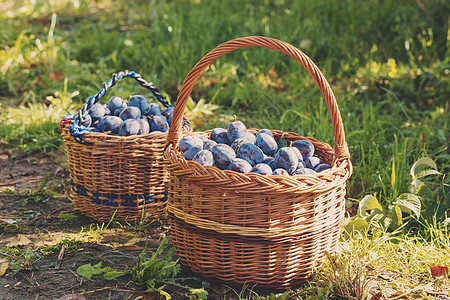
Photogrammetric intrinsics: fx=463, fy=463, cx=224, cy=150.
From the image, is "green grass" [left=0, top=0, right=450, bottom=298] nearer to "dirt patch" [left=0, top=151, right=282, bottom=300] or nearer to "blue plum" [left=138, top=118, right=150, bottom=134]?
"dirt patch" [left=0, top=151, right=282, bottom=300]

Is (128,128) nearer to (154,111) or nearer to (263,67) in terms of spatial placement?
(154,111)

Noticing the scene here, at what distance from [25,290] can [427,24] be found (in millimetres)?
4281

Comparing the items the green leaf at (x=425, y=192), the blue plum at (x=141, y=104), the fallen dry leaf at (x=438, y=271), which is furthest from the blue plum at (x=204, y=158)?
the green leaf at (x=425, y=192)

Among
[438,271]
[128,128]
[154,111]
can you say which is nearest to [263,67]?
[154,111]

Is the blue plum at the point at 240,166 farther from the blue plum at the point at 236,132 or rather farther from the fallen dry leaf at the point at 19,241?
the fallen dry leaf at the point at 19,241

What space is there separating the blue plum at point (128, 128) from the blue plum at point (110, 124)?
55mm

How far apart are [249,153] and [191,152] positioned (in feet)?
0.79

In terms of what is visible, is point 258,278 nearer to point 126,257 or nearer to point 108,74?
point 126,257

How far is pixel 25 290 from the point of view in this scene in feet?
6.03

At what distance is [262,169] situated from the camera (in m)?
1.79

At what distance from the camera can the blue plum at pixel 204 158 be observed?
5.98 feet

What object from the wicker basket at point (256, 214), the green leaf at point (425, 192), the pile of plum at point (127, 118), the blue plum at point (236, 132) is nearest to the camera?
the wicker basket at point (256, 214)

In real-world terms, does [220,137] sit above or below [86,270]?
above

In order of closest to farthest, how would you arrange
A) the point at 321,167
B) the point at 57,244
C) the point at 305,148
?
the point at 321,167, the point at 305,148, the point at 57,244
